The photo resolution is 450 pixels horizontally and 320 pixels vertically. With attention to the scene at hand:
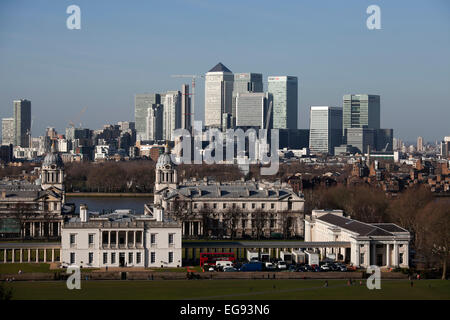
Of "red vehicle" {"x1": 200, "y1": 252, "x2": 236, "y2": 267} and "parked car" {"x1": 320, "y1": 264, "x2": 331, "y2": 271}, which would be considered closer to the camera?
"parked car" {"x1": 320, "y1": 264, "x2": 331, "y2": 271}

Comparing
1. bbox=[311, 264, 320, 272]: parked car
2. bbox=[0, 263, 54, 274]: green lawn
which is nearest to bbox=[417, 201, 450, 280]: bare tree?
bbox=[311, 264, 320, 272]: parked car

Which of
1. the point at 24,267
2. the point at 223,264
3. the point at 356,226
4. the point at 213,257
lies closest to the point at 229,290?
the point at 223,264

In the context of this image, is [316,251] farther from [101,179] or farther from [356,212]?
[101,179]

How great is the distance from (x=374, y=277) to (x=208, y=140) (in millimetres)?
151317

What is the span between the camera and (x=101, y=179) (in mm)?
92812

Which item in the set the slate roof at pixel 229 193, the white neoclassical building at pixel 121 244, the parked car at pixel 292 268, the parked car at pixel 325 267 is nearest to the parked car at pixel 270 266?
the parked car at pixel 292 268

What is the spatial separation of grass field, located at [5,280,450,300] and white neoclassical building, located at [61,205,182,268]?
4278mm

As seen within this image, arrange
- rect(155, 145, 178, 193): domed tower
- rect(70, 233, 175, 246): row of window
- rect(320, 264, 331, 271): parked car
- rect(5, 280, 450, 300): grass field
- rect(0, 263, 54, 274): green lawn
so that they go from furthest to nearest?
rect(155, 145, 178, 193): domed tower → rect(70, 233, 175, 246): row of window → rect(320, 264, 331, 271): parked car → rect(0, 263, 54, 274): green lawn → rect(5, 280, 450, 300): grass field

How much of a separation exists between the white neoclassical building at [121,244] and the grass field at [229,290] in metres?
4.28

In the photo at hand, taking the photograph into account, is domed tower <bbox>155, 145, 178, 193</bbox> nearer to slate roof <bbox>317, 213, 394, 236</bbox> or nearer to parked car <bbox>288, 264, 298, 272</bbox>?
slate roof <bbox>317, 213, 394, 236</bbox>

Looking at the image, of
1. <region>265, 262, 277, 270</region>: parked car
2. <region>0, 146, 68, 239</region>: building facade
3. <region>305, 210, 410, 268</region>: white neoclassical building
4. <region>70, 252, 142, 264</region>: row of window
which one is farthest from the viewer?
<region>0, 146, 68, 239</region>: building facade

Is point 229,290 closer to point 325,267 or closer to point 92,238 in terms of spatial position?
point 325,267

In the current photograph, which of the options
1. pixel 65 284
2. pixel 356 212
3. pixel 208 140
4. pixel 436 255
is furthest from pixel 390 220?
pixel 208 140

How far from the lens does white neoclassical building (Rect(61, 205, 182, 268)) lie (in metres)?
36.8
